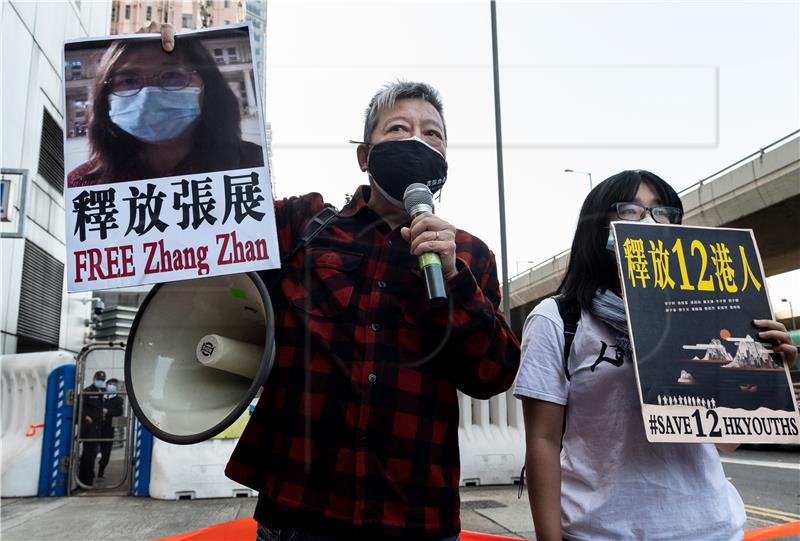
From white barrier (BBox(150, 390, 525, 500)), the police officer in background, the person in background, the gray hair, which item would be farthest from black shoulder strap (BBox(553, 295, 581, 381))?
the police officer in background

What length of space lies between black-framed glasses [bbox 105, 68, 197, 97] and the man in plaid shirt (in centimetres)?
53

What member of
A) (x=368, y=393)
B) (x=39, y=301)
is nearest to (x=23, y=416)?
(x=39, y=301)

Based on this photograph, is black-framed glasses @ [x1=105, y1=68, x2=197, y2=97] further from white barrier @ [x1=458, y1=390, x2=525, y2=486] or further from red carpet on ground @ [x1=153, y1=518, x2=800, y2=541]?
white barrier @ [x1=458, y1=390, x2=525, y2=486]

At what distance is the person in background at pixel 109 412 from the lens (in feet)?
28.0

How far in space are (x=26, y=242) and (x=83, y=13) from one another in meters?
5.91

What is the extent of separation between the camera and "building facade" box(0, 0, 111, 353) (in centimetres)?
1016

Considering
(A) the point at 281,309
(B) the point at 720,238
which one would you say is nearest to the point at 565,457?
(B) the point at 720,238

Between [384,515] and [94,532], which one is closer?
[384,515]

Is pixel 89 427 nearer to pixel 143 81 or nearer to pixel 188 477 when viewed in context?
pixel 188 477

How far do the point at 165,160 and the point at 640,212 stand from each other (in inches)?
50.7

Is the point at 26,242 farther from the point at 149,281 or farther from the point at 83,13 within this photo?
the point at 149,281

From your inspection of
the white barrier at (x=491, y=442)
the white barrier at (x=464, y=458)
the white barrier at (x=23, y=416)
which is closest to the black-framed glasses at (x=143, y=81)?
the white barrier at (x=464, y=458)

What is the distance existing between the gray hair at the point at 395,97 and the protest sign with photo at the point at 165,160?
35cm

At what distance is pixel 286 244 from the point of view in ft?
5.64
